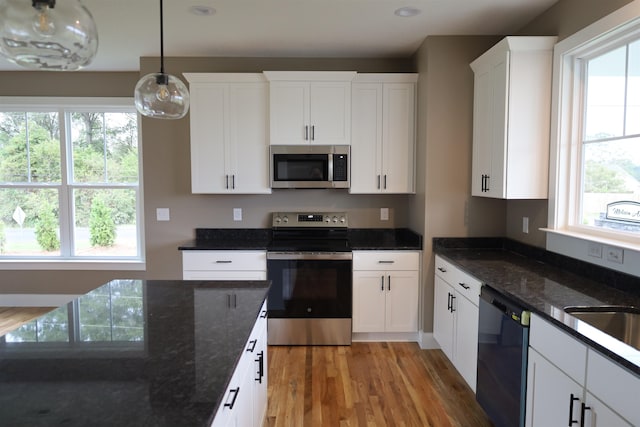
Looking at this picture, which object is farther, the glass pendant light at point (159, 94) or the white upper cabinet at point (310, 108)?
the white upper cabinet at point (310, 108)

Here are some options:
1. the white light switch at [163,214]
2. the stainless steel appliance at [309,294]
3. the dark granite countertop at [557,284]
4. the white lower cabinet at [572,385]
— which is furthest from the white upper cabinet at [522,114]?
the white light switch at [163,214]

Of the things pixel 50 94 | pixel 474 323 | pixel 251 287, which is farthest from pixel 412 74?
pixel 50 94

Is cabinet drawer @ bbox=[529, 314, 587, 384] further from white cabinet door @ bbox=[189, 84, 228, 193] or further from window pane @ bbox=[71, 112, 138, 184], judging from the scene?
window pane @ bbox=[71, 112, 138, 184]

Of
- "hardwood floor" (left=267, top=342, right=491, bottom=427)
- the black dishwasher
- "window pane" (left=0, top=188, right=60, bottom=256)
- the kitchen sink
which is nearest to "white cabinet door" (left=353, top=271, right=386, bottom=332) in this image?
"hardwood floor" (left=267, top=342, right=491, bottom=427)

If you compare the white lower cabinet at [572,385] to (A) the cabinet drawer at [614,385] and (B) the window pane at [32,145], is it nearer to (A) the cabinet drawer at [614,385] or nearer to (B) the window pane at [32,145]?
(A) the cabinet drawer at [614,385]

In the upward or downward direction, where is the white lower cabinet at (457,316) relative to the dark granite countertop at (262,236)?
downward

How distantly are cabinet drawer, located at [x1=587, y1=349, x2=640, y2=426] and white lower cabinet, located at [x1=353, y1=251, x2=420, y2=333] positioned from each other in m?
1.95

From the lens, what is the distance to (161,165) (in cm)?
375

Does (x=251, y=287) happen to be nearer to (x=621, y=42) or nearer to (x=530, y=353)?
(x=530, y=353)

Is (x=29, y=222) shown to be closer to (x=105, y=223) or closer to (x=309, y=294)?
(x=105, y=223)

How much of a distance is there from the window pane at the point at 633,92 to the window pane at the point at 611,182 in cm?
7

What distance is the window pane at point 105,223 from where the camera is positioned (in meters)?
4.27

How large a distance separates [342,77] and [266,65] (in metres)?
0.82

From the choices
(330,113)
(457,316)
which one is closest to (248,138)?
(330,113)
